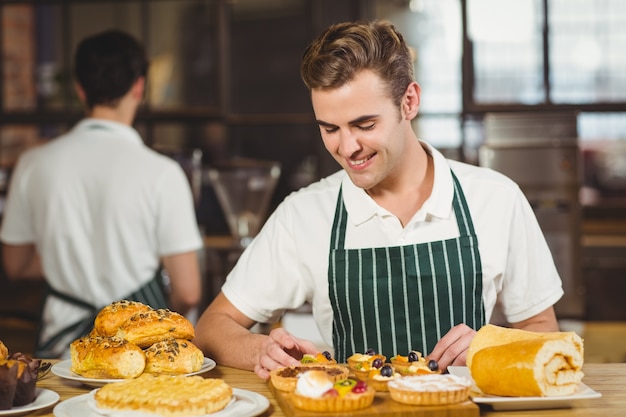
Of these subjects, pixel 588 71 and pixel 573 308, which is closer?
pixel 573 308

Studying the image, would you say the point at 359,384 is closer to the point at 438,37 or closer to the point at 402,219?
the point at 402,219

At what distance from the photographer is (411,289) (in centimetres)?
213

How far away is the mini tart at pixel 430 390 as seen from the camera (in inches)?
58.0

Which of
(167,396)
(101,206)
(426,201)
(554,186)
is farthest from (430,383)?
(554,186)

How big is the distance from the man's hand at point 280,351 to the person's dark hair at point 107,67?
4.75ft

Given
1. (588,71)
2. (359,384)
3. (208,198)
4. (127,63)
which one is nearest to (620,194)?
(588,71)

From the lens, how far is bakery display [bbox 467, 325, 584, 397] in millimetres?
1516

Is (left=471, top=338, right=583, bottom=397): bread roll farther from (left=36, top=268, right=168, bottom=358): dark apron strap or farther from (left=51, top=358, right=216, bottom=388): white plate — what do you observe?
(left=36, top=268, right=168, bottom=358): dark apron strap

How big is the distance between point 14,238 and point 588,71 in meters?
4.13

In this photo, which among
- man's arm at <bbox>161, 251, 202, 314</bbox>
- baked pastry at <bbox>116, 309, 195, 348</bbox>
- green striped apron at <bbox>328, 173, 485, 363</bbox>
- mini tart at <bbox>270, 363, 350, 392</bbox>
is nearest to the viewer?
mini tart at <bbox>270, 363, 350, 392</bbox>

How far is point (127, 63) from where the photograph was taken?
10.3ft

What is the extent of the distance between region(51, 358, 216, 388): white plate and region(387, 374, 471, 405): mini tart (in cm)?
44

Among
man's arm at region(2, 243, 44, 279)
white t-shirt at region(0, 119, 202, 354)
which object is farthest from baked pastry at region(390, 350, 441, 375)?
man's arm at region(2, 243, 44, 279)

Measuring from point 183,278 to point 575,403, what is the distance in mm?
1863
